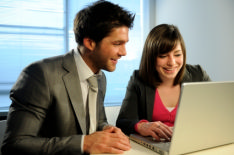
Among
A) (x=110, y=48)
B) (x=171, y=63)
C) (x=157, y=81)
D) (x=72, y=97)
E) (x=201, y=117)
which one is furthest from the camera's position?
(x=157, y=81)

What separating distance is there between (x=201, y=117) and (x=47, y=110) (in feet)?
2.37

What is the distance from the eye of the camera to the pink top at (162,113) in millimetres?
1611

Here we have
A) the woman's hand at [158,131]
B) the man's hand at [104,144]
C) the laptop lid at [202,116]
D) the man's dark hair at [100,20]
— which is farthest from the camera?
the man's dark hair at [100,20]

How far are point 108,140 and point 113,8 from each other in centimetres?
75

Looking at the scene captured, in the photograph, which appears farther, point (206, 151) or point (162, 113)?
point (162, 113)

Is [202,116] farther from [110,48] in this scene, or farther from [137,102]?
[137,102]

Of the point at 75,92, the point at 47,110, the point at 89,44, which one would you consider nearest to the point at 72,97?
the point at 75,92

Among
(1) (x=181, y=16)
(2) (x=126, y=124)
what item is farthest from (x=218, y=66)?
(2) (x=126, y=124)

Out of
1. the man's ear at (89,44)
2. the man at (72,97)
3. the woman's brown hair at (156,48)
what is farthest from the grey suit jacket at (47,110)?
the woman's brown hair at (156,48)

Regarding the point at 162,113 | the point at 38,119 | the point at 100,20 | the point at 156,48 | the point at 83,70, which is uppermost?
the point at 100,20

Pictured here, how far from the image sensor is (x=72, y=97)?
4.00ft

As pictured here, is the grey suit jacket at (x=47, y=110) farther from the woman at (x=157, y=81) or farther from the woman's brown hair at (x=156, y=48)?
the woman's brown hair at (x=156, y=48)

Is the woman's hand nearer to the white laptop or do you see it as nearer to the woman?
the white laptop

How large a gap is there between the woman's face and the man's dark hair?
39cm
